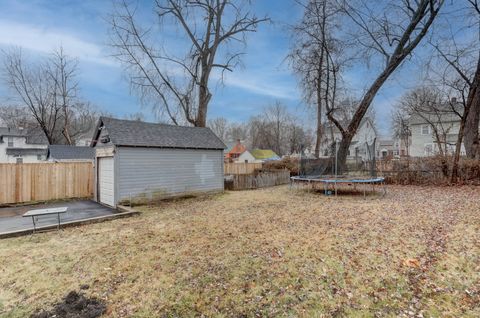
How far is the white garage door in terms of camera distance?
982cm

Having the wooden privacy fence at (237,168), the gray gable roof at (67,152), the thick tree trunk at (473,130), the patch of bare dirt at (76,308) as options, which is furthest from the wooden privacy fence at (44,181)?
the thick tree trunk at (473,130)

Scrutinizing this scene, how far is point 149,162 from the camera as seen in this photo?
10195mm

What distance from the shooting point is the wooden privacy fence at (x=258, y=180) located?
1397cm

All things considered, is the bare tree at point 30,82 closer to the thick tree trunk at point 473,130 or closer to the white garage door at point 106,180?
the white garage door at point 106,180

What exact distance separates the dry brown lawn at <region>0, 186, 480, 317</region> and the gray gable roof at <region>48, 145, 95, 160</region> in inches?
733

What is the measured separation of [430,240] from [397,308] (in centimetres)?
268

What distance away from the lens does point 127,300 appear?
336cm

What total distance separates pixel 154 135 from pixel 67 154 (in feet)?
52.4

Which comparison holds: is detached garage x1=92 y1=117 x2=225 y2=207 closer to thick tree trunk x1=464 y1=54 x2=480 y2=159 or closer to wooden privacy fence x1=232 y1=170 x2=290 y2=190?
wooden privacy fence x1=232 y1=170 x2=290 y2=190

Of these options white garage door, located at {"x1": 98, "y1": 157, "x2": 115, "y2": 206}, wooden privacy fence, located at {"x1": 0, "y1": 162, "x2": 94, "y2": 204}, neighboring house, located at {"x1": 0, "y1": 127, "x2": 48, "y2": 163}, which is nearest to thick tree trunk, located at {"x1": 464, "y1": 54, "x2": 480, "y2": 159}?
white garage door, located at {"x1": 98, "y1": 157, "x2": 115, "y2": 206}

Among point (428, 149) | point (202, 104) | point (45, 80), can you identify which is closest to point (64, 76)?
point (45, 80)

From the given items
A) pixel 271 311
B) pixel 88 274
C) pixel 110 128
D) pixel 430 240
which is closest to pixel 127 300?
pixel 88 274

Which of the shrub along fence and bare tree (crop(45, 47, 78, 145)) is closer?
the shrub along fence

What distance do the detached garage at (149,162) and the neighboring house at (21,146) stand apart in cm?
2321
